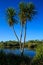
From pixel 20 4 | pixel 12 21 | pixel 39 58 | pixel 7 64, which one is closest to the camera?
pixel 7 64

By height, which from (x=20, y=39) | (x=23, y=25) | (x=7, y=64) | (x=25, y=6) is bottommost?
(x=7, y=64)

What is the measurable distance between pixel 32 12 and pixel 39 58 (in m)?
11.0

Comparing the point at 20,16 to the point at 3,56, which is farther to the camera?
the point at 20,16

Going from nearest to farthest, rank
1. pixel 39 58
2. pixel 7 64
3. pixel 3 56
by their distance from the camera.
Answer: pixel 7 64 < pixel 3 56 < pixel 39 58

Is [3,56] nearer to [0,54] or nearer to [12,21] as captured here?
[0,54]

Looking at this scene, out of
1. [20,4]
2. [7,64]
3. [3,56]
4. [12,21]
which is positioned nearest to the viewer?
[7,64]

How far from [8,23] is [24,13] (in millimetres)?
3230

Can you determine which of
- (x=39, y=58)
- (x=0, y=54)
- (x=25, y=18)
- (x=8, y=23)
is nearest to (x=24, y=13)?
(x=25, y=18)

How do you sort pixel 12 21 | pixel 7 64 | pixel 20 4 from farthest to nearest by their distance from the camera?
pixel 12 21 < pixel 20 4 < pixel 7 64

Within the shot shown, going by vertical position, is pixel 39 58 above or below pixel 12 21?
below

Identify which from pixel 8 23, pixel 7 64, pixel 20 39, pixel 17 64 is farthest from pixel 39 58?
pixel 8 23

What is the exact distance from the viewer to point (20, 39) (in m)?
28.8

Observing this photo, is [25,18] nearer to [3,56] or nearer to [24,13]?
[24,13]

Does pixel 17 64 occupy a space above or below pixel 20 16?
below
